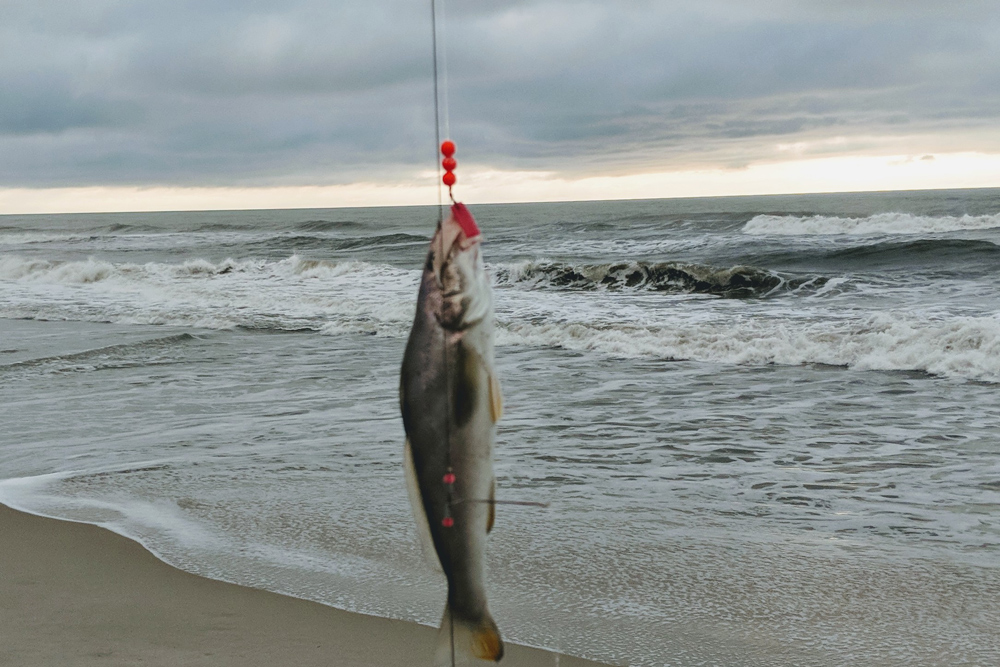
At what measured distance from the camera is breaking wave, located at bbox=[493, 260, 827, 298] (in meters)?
21.5

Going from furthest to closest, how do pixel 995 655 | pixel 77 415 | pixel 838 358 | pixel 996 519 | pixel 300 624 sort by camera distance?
pixel 838 358, pixel 77 415, pixel 996 519, pixel 300 624, pixel 995 655

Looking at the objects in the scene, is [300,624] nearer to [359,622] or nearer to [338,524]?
[359,622]

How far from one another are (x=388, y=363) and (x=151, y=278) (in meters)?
20.7

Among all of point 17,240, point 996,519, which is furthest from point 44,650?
point 17,240

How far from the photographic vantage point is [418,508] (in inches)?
65.2

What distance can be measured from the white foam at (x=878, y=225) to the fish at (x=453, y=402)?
120 ft

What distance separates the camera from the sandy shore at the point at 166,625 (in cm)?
389

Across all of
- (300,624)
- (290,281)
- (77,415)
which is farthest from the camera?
(290,281)

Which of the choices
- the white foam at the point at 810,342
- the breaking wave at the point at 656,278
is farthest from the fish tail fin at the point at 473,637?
the breaking wave at the point at 656,278

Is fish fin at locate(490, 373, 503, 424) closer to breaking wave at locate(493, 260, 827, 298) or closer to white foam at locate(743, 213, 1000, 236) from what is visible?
breaking wave at locate(493, 260, 827, 298)

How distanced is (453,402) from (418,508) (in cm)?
23

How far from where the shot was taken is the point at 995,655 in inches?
151

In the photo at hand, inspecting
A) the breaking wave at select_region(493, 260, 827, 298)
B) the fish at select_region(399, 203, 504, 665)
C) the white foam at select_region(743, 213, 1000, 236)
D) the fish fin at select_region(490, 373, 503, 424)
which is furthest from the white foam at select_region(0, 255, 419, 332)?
the white foam at select_region(743, 213, 1000, 236)

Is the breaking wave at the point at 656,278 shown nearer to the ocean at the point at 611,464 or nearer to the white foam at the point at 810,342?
the ocean at the point at 611,464
